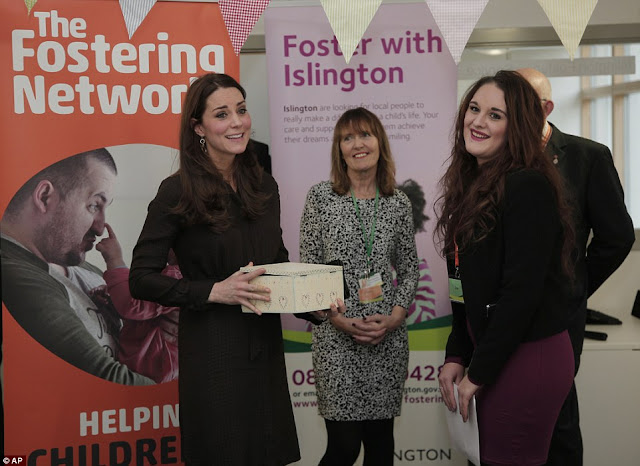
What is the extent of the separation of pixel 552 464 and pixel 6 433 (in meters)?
2.12

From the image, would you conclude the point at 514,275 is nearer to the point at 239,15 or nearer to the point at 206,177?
the point at 206,177

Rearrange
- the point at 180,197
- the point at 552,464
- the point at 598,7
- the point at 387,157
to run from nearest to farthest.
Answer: the point at 180,197 → the point at 552,464 → the point at 387,157 → the point at 598,7

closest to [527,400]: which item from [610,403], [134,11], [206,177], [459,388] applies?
[459,388]

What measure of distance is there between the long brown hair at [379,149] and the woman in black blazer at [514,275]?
0.95m

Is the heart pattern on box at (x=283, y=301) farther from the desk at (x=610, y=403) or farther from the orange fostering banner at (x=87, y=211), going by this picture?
the desk at (x=610, y=403)

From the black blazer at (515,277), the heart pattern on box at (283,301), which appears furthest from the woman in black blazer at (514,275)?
the heart pattern on box at (283,301)

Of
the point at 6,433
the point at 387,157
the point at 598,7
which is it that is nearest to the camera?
the point at 6,433

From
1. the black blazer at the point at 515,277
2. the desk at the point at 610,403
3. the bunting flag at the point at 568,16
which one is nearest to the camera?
the black blazer at the point at 515,277

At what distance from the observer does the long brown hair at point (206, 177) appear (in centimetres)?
212

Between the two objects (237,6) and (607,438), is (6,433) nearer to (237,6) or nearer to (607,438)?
(237,6)

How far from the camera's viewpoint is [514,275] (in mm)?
1943

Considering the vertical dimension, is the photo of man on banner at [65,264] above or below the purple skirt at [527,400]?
A: above

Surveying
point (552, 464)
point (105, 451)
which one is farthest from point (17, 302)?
point (552, 464)

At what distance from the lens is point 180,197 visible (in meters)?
2.13
